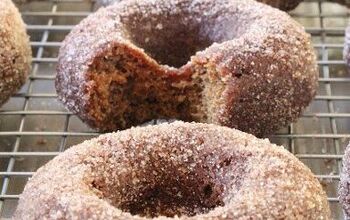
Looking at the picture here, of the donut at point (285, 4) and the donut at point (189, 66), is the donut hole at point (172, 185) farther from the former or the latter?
the donut at point (285, 4)

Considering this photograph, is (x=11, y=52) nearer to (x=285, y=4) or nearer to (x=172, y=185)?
(x=172, y=185)

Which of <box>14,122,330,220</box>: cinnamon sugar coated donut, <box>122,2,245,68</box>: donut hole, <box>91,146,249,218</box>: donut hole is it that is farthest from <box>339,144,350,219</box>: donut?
<box>122,2,245,68</box>: donut hole

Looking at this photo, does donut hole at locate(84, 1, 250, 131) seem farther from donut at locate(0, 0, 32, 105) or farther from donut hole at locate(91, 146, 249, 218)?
donut hole at locate(91, 146, 249, 218)

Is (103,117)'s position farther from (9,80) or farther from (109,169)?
(109,169)

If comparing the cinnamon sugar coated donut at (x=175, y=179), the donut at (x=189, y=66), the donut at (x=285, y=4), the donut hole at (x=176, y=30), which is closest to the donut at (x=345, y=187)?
the cinnamon sugar coated donut at (x=175, y=179)

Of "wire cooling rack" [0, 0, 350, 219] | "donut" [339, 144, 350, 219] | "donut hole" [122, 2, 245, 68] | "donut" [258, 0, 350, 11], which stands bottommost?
"donut" [339, 144, 350, 219]

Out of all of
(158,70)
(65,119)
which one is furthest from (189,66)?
(65,119)
